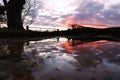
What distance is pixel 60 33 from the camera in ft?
104

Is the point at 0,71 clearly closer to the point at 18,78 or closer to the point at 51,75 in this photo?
the point at 18,78

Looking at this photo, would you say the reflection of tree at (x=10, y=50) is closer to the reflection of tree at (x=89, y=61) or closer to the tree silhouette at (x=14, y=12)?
the reflection of tree at (x=89, y=61)

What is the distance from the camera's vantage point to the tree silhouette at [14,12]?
84.8ft

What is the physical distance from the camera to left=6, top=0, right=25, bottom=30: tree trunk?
2581 centimetres

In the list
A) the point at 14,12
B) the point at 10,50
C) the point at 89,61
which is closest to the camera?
the point at 89,61

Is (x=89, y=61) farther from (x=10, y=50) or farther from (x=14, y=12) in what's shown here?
(x=14, y=12)

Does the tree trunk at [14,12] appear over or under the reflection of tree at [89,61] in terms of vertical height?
over

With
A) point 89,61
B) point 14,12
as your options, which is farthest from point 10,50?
point 14,12

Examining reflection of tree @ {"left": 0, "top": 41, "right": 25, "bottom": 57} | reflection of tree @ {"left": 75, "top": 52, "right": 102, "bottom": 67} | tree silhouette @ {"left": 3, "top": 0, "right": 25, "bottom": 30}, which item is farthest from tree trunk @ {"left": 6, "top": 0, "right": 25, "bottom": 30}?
reflection of tree @ {"left": 75, "top": 52, "right": 102, "bottom": 67}

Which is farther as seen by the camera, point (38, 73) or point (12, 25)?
point (12, 25)

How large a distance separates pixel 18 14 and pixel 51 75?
22711mm

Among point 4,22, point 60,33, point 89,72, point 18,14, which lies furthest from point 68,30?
point 89,72

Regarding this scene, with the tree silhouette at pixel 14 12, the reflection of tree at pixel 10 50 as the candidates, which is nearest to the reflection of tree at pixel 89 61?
the reflection of tree at pixel 10 50

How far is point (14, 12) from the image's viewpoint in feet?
87.0
